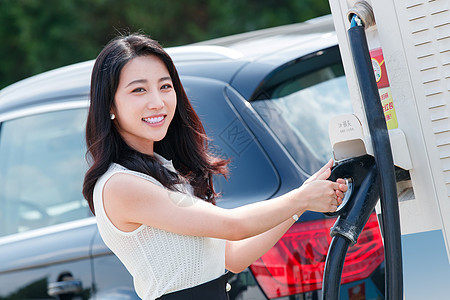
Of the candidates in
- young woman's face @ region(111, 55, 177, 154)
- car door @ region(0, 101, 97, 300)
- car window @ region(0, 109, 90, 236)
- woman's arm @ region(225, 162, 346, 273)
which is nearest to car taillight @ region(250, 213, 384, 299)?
woman's arm @ region(225, 162, 346, 273)

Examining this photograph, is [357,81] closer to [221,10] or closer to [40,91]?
[40,91]

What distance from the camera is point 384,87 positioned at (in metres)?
1.76

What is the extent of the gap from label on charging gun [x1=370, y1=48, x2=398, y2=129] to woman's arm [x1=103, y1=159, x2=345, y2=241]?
240 mm

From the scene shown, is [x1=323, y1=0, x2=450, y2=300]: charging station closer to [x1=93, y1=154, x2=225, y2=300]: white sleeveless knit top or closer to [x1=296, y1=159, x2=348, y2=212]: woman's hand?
[x1=296, y1=159, x2=348, y2=212]: woman's hand

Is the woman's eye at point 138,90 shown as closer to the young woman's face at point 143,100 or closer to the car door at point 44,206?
the young woman's face at point 143,100

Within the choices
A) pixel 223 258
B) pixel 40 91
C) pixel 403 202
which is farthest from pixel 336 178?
pixel 40 91

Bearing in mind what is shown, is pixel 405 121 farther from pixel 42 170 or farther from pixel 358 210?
pixel 42 170

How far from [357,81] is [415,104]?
0.17 m

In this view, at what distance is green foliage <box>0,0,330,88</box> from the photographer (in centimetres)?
950

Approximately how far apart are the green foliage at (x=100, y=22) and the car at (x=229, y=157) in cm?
638

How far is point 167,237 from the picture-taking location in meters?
1.92

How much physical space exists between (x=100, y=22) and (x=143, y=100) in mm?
8547

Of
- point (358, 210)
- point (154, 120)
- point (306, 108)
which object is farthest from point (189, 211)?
point (306, 108)

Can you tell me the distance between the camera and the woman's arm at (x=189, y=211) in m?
1.82
